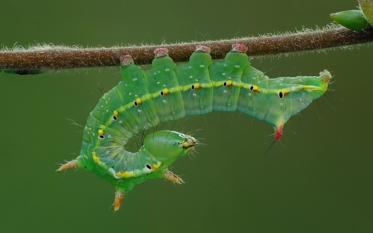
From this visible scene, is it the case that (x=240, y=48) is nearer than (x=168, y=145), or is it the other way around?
(x=240, y=48)

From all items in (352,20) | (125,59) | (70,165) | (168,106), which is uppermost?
(352,20)

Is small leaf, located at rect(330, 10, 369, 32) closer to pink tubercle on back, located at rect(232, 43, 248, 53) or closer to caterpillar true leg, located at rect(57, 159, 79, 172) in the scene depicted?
pink tubercle on back, located at rect(232, 43, 248, 53)

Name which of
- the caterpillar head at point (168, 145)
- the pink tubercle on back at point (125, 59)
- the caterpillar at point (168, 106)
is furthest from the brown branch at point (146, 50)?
the caterpillar head at point (168, 145)

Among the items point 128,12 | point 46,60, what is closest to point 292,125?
point 128,12

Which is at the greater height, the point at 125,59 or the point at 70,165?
the point at 125,59

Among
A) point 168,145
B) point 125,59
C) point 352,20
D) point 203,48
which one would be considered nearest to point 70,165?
point 168,145

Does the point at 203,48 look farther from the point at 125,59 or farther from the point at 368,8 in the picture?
the point at 368,8

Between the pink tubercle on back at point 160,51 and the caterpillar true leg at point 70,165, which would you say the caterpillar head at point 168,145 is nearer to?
the caterpillar true leg at point 70,165

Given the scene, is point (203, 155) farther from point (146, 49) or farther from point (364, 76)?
point (146, 49)
